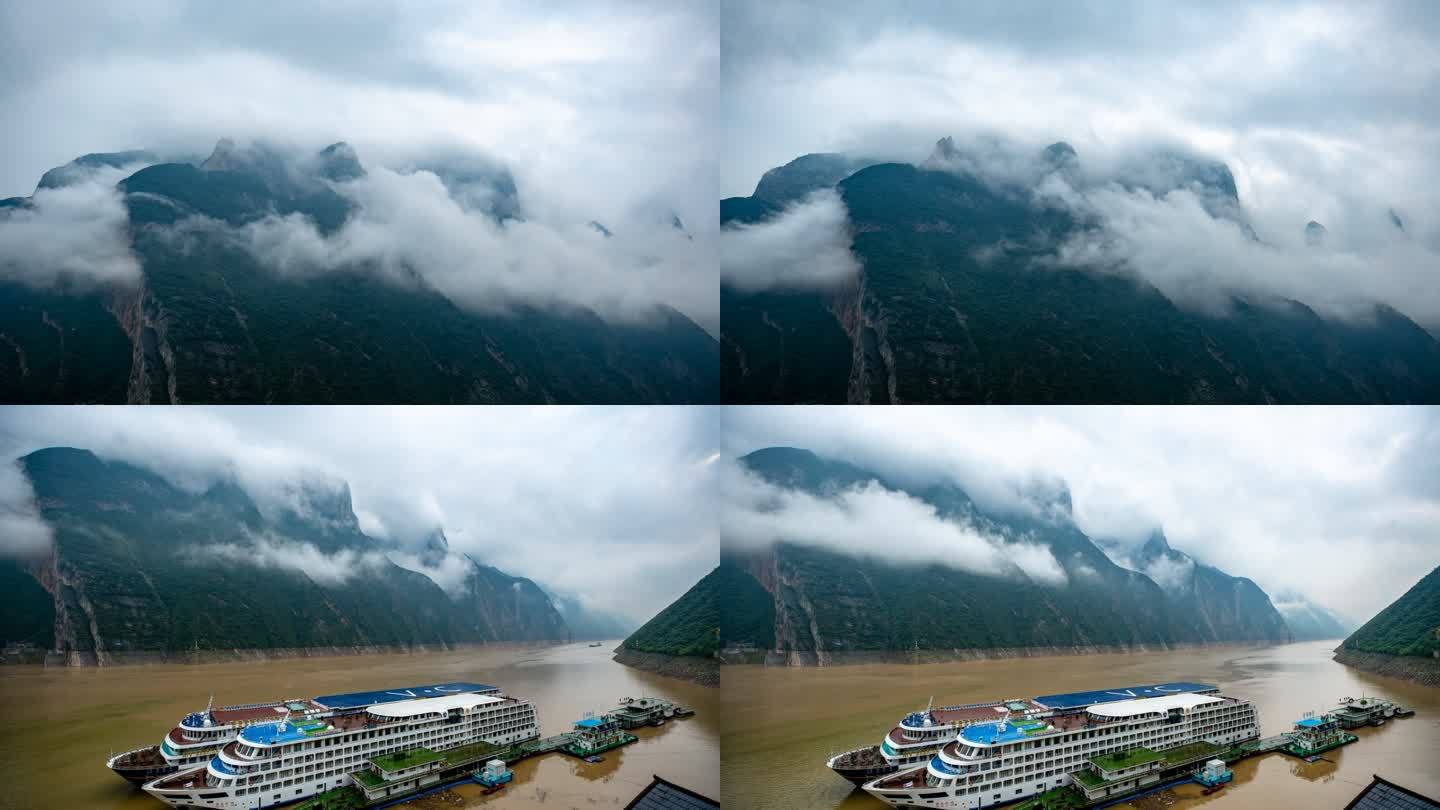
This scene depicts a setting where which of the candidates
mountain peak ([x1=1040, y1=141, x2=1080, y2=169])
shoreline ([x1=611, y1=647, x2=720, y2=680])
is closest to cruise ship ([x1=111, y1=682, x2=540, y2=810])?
shoreline ([x1=611, y1=647, x2=720, y2=680])

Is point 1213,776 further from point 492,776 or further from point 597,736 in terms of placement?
point 492,776

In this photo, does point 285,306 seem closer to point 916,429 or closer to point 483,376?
point 483,376

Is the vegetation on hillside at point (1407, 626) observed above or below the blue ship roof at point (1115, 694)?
above

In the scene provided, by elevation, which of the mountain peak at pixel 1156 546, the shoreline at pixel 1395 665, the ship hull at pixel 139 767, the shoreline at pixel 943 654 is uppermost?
the mountain peak at pixel 1156 546

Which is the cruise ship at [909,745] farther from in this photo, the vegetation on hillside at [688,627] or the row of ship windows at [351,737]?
the row of ship windows at [351,737]

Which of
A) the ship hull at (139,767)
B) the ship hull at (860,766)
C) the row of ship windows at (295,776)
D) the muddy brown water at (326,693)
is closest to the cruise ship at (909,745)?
the ship hull at (860,766)

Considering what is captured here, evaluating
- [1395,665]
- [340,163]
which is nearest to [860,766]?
[1395,665]

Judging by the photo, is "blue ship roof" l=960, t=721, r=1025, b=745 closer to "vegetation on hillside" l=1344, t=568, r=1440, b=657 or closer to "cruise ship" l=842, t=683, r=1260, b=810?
"cruise ship" l=842, t=683, r=1260, b=810
